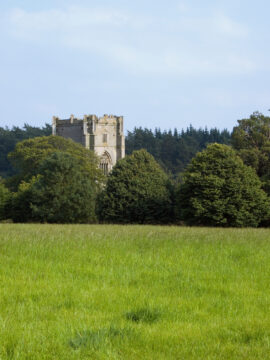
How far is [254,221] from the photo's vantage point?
4366 cm

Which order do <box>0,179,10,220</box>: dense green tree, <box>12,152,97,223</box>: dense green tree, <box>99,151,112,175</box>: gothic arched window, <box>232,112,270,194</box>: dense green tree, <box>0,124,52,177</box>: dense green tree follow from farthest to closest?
1. <box>0,124,52,177</box>: dense green tree
2. <box>99,151,112,175</box>: gothic arched window
3. <box>232,112,270,194</box>: dense green tree
4. <box>0,179,10,220</box>: dense green tree
5. <box>12,152,97,223</box>: dense green tree

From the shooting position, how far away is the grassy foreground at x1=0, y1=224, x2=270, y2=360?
5.87m

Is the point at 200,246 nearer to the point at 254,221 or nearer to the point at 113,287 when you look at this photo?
the point at 113,287

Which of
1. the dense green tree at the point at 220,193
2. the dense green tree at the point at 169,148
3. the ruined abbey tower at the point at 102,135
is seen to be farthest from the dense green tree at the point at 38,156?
the dense green tree at the point at 169,148

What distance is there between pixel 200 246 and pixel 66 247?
3.39 m

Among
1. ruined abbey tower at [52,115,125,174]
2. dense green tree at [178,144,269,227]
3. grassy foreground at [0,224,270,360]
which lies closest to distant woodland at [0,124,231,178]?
ruined abbey tower at [52,115,125,174]

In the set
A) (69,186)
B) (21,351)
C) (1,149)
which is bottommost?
(21,351)

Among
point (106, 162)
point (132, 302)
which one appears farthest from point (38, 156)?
point (132, 302)

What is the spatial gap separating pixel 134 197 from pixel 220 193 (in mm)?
10698

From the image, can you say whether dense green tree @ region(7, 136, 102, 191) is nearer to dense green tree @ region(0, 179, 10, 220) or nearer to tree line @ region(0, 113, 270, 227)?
tree line @ region(0, 113, 270, 227)

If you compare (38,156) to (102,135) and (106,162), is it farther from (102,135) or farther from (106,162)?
(102,135)

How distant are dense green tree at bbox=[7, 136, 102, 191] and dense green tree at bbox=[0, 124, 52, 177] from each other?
2199 inches

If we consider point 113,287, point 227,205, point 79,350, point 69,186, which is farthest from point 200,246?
point 69,186

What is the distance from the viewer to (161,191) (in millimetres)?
52312
